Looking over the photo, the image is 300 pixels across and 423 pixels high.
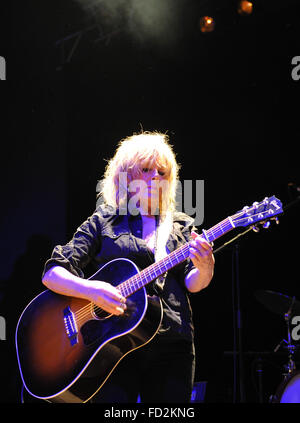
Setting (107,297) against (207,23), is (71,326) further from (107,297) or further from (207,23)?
(207,23)

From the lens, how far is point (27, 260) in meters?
4.28

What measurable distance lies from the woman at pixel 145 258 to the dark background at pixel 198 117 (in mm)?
2103

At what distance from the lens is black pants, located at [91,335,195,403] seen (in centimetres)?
207

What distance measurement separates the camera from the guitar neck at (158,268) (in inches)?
90.8

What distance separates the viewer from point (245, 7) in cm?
510

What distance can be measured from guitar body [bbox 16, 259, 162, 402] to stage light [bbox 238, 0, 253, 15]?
385 cm

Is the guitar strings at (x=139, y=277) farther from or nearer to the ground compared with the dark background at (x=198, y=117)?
nearer to the ground

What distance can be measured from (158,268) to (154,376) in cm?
51

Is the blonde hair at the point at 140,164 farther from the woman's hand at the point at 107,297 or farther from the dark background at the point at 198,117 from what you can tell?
the dark background at the point at 198,117

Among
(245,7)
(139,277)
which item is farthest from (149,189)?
(245,7)

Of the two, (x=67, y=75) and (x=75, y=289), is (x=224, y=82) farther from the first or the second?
(x=75, y=289)

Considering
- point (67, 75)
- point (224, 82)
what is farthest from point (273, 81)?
point (67, 75)

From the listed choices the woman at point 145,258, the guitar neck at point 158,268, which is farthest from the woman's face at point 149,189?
the guitar neck at point 158,268

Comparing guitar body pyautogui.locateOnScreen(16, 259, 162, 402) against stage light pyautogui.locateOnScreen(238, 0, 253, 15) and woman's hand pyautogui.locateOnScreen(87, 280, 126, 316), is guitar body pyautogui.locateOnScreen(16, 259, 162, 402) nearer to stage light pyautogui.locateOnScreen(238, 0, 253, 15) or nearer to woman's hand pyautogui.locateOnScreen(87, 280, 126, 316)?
woman's hand pyautogui.locateOnScreen(87, 280, 126, 316)
